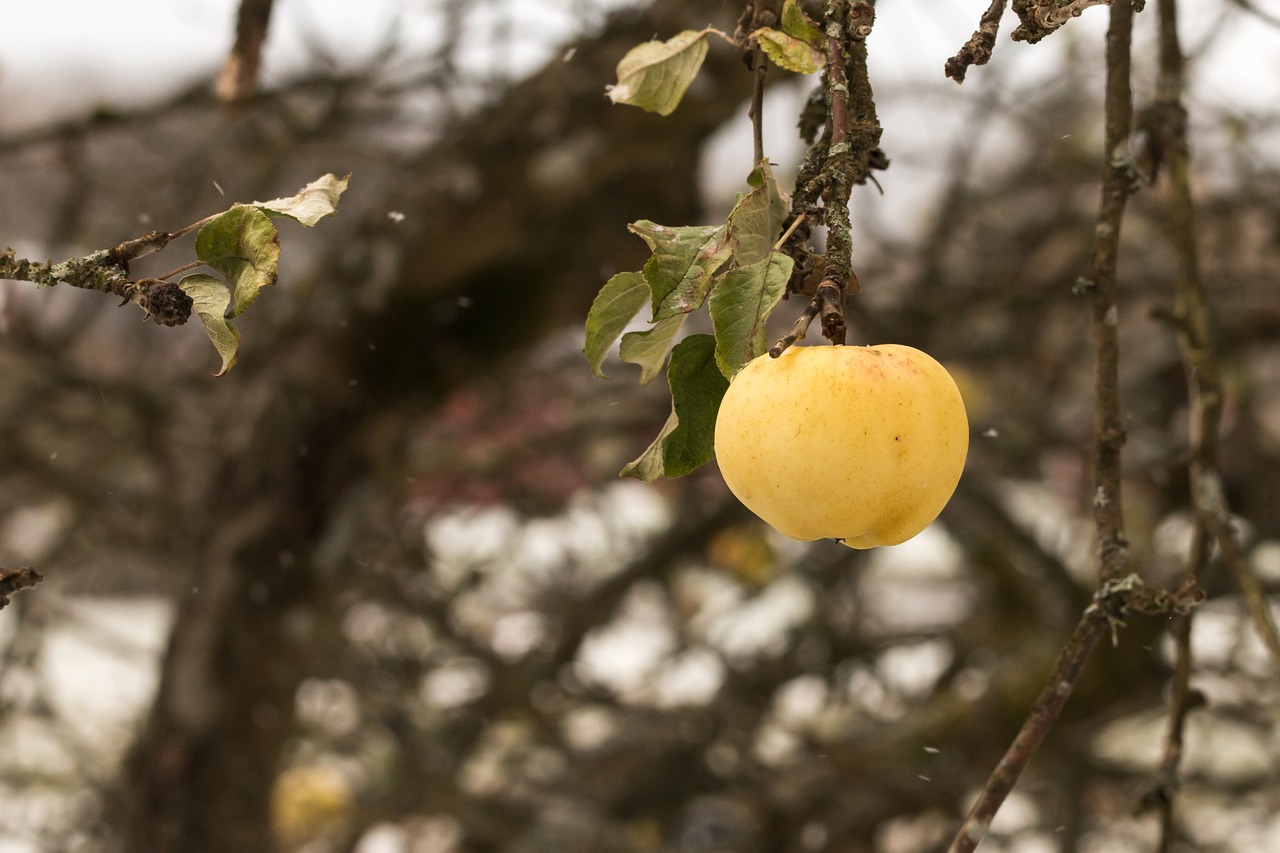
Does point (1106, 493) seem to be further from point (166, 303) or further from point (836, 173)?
point (166, 303)

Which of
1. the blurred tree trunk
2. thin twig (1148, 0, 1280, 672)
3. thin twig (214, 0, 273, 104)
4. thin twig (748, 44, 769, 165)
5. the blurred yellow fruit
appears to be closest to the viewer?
thin twig (748, 44, 769, 165)

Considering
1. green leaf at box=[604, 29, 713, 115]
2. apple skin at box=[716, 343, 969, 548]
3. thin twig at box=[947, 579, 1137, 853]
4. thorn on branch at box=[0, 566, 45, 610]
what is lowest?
thin twig at box=[947, 579, 1137, 853]

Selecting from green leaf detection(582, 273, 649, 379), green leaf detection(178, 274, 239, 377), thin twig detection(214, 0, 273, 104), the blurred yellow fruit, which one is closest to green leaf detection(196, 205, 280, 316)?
green leaf detection(178, 274, 239, 377)

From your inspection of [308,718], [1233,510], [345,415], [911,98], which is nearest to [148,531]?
[308,718]

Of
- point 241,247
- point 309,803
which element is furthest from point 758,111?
point 309,803

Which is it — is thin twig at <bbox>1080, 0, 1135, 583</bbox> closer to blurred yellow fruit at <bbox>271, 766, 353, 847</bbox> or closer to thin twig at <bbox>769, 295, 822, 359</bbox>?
thin twig at <bbox>769, 295, 822, 359</bbox>

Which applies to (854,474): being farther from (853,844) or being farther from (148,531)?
(148,531)
